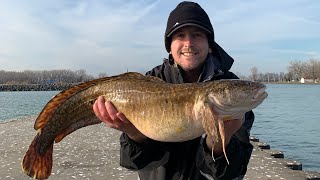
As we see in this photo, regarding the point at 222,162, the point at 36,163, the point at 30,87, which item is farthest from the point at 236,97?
the point at 30,87

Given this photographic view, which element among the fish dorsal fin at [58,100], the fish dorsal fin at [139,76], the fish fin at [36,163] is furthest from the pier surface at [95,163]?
the fish dorsal fin at [139,76]

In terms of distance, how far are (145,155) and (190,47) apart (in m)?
1.04

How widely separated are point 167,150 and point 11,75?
525 ft

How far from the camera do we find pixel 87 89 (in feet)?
11.3

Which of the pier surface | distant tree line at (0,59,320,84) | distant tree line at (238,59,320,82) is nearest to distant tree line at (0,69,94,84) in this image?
distant tree line at (0,59,320,84)

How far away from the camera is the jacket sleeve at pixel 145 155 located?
3381 millimetres

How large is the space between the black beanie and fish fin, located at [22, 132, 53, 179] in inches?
62.8

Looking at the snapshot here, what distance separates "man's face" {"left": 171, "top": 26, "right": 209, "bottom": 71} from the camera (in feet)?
11.1

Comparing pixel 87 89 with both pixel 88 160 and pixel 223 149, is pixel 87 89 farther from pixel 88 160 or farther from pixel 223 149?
pixel 88 160

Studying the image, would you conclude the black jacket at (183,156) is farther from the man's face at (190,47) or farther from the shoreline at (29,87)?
the shoreline at (29,87)

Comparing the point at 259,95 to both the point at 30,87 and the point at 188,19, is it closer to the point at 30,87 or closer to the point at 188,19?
the point at 188,19

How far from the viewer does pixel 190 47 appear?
335 centimetres

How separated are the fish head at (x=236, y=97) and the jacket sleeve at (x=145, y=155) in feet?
2.46

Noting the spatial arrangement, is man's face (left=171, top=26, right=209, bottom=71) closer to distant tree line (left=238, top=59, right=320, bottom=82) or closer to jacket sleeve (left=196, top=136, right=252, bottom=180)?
jacket sleeve (left=196, top=136, right=252, bottom=180)
